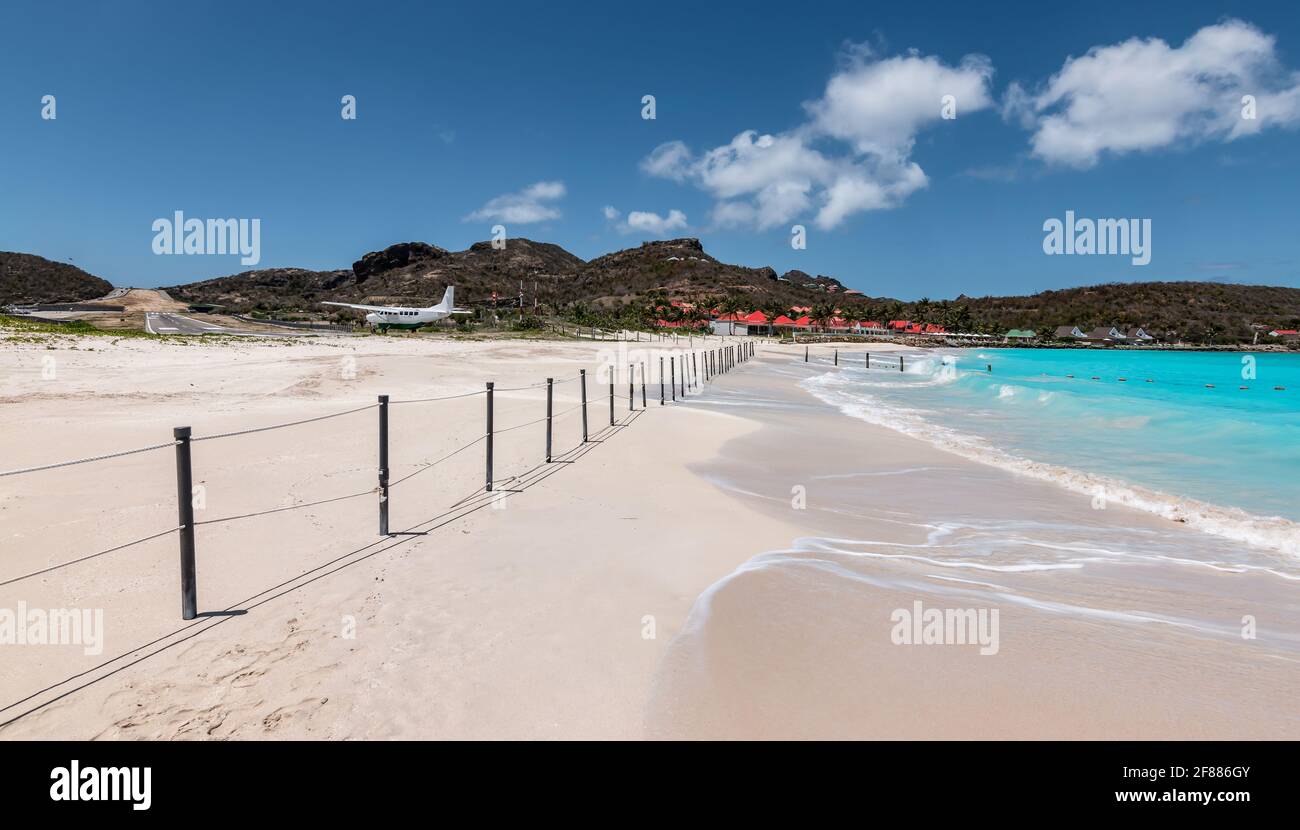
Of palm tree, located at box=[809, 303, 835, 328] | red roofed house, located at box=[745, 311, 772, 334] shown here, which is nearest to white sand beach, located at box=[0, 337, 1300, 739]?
red roofed house, located at box=[745, 311, 772, 334]

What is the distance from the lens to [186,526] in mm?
4039

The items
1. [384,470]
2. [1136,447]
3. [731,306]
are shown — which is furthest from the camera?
[731,306]

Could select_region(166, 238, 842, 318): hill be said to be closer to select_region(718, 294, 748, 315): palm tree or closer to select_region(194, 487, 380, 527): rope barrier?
select_region(718, 294, 748, 315): palm tree

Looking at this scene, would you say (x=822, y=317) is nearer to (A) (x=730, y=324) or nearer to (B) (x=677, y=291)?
(A) (x=730, y=324)

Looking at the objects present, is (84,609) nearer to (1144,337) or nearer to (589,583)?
(589,583)

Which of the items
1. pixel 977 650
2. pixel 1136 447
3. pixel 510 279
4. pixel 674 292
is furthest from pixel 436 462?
pixel 510 279

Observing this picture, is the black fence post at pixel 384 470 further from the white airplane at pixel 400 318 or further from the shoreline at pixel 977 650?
the white airplane at pixel 400 318

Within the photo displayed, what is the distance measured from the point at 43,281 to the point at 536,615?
111 metres

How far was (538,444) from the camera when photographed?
10695 millimetres

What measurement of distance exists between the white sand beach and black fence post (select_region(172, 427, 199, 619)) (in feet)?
0.52

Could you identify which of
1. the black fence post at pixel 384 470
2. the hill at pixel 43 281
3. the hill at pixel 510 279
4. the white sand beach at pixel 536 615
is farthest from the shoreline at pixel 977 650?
the hill at pixel 510 279

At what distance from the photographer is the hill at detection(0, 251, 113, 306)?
76.3 metres
